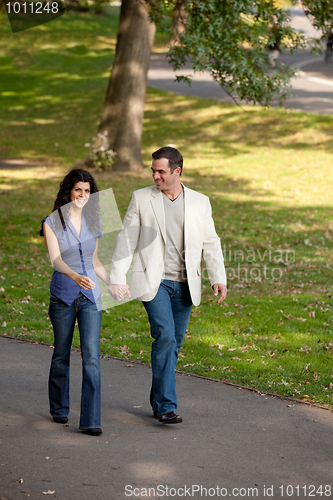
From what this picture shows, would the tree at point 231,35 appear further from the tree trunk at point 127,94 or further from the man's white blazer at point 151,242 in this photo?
the man's white blazer at point 151,242

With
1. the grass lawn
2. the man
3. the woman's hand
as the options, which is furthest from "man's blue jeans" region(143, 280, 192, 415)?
the grass lawn

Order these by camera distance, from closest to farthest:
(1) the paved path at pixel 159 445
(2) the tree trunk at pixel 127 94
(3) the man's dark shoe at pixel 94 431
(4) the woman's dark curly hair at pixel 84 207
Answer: (1) the paved path at pixel 159 445 → (3) the man's dark shoe at pixel 94 431 → (4) the woman's dark curly hair at pixel 84 207 → (2) the tree trunk at pixel 127 94

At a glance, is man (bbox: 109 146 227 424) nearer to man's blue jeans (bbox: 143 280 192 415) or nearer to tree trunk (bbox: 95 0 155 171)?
man's blue jeans (bbox: 143 280 192 415)

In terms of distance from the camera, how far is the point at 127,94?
17469mm

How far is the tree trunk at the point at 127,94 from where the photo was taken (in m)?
17.3

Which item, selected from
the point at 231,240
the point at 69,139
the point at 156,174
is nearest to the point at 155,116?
the point at 69,139

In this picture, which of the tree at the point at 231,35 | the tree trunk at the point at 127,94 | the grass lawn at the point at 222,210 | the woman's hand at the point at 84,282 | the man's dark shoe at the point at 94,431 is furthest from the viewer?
the tree trunk at the point at 127,94

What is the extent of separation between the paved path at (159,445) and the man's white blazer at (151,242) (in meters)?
1.10

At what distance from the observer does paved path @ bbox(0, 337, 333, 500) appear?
4.15 meters

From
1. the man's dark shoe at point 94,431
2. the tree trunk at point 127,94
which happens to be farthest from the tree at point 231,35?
the man's dark shoe at point 94,431

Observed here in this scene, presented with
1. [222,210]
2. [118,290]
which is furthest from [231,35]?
[118,290]

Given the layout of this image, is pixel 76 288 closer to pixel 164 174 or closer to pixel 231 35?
pixel 164 174

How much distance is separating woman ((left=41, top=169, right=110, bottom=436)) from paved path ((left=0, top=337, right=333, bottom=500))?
0.29 metres

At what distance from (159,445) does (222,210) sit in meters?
10.3
